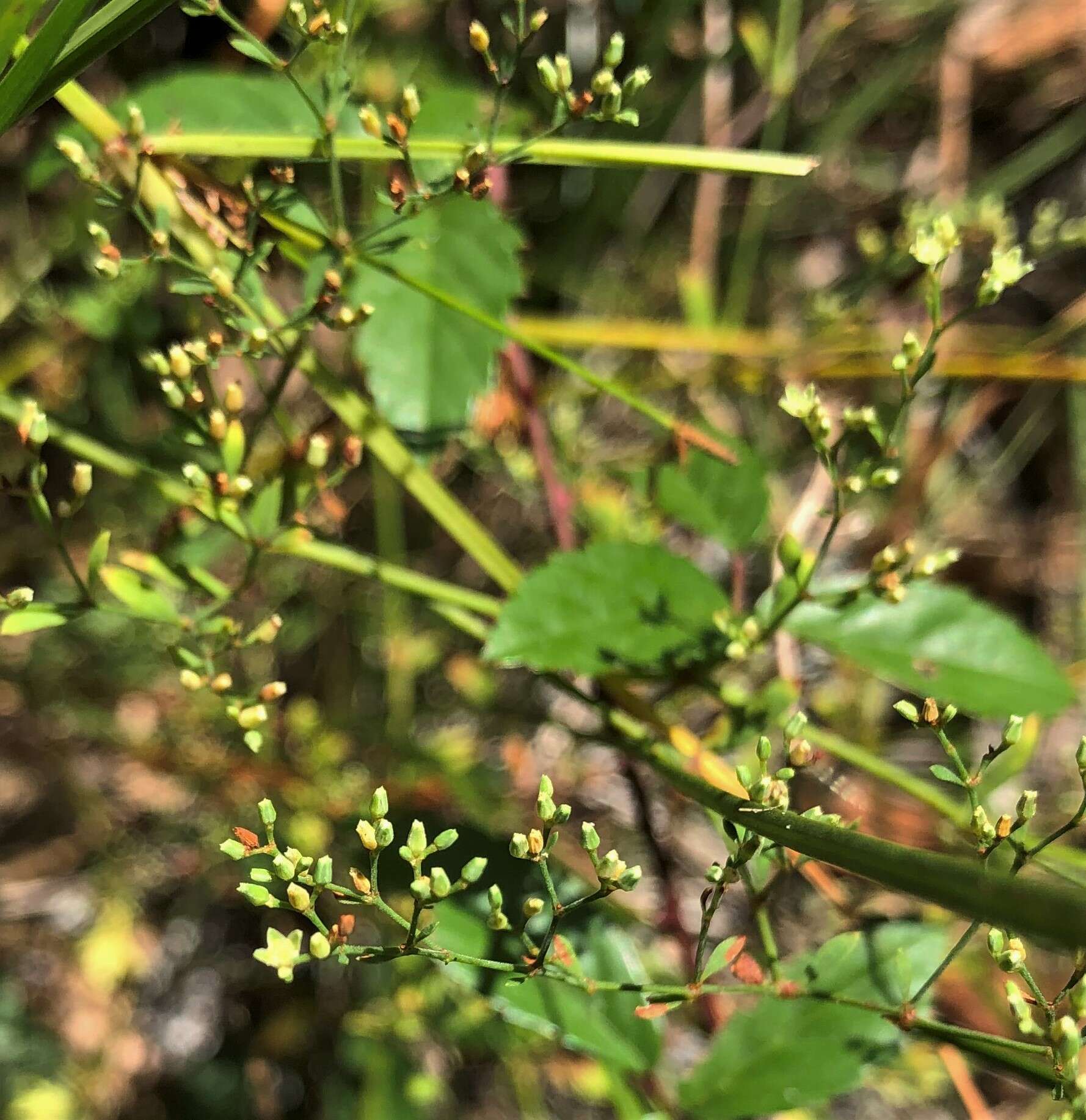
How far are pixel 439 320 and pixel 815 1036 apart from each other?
1014 mm

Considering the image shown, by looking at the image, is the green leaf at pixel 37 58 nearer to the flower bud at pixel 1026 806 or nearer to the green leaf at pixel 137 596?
the green leaf at pixel 137 596

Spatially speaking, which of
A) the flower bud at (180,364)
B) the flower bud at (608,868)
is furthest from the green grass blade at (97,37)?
the flower bud at (608,868)

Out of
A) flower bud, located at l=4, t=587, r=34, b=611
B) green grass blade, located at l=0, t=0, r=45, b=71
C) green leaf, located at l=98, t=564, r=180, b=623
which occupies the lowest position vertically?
green leaf, located at l=98, t=564, r=180, b=623

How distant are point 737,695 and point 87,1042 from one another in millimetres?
1911

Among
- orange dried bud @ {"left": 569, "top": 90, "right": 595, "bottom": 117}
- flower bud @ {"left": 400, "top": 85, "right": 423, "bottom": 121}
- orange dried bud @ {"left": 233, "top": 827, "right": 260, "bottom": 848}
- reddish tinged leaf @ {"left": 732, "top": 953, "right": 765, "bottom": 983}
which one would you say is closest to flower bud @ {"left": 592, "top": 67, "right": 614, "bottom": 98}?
orange dried bud @ {"left": 569, "top": 90, "right": 595, "bottom": 117}

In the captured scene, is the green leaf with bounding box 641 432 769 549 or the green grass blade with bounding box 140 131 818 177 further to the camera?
the green leaf with bounding box 641 432 769 549

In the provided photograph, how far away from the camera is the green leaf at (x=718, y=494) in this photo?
126 centimetres

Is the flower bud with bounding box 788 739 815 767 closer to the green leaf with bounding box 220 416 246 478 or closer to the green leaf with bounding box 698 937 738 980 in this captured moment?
the green leaf with bounding box 698 937 738 980

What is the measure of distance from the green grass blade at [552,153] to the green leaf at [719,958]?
767mm

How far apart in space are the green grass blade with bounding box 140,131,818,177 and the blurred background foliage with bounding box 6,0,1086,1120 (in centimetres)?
55

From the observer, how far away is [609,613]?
1.15m

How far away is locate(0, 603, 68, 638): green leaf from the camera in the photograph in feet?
3.14

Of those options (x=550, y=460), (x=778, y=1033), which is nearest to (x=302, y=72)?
(x=550, y=460)

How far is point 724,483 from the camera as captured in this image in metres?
1.29
